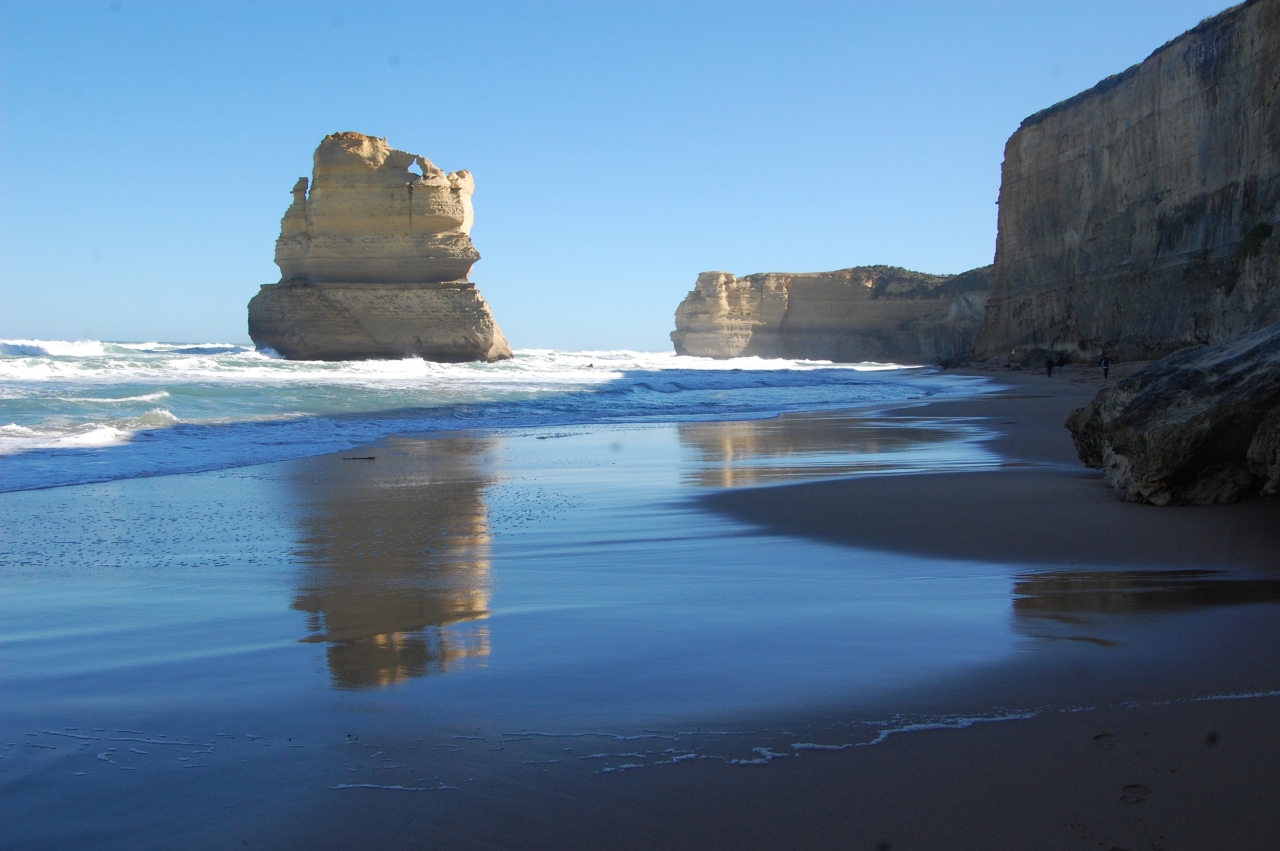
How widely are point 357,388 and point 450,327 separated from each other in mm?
15650

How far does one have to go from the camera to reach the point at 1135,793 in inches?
63.2

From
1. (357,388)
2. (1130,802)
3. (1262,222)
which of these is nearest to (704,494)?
(1130,802)

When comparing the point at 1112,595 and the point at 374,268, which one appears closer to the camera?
the point at 1112,595

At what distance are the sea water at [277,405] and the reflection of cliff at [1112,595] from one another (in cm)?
691

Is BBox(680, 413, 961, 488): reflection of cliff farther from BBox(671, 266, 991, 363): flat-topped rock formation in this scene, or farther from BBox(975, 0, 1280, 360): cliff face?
BBox(671, 266, 991, 363): flat-topped rock formation

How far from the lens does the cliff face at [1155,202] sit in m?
22.2

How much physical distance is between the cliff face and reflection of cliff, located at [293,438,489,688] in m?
16.4

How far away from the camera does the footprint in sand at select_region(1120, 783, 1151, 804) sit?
62.4 inches

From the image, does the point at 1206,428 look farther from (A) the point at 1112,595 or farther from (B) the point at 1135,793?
(B) the point at 1135,793

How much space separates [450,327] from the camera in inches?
1391

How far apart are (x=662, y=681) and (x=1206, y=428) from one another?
3.49m

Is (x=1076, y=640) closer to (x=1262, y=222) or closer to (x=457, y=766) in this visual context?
(x=457, y=766)

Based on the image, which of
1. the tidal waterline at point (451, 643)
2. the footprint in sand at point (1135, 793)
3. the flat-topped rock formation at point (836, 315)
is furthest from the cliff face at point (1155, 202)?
the flat-topped rock formation at point (836, 315)

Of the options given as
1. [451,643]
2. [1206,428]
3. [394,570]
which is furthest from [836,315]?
[451,643]
